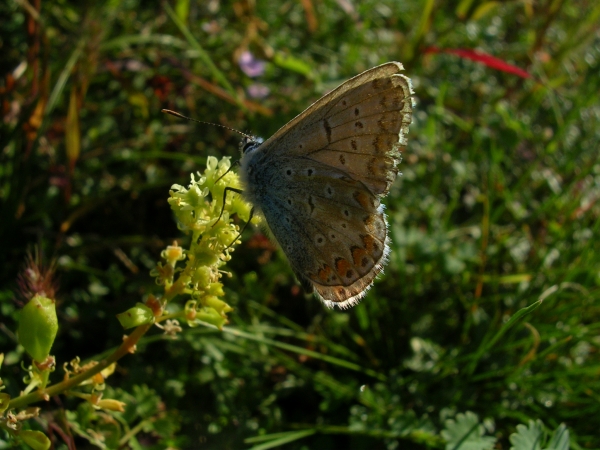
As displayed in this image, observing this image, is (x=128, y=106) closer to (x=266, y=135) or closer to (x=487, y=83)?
(x=266, y=135)

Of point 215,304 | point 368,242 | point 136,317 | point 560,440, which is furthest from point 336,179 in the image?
point 560,440

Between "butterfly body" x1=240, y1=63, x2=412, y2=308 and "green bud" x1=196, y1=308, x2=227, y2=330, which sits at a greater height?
"butterfly body" x1=240, y1=63, x2=412, y2=308

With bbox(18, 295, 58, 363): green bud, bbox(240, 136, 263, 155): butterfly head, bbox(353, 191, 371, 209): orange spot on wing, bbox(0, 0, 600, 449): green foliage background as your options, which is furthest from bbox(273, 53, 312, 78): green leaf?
bbox(18, 295, 58, 363): green bud

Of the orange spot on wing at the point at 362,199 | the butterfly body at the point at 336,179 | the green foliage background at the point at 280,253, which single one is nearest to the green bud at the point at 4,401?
the green foliage background at the point at 280,253

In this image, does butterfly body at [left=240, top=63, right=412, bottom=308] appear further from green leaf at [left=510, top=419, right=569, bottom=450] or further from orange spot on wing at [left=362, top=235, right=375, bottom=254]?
green leaf at [left=510, top=419, right=569, bottom=450]

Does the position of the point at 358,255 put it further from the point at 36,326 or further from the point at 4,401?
the point at 4,401

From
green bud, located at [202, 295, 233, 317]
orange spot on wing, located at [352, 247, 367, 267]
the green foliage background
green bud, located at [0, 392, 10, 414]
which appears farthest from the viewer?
the green foliage background

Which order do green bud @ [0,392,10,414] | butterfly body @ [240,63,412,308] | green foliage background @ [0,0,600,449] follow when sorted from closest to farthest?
green bud @ [0,392,10,414]
butterfly body @ [240,63,412,308]
green foliage background @ [0,0,600,449]
